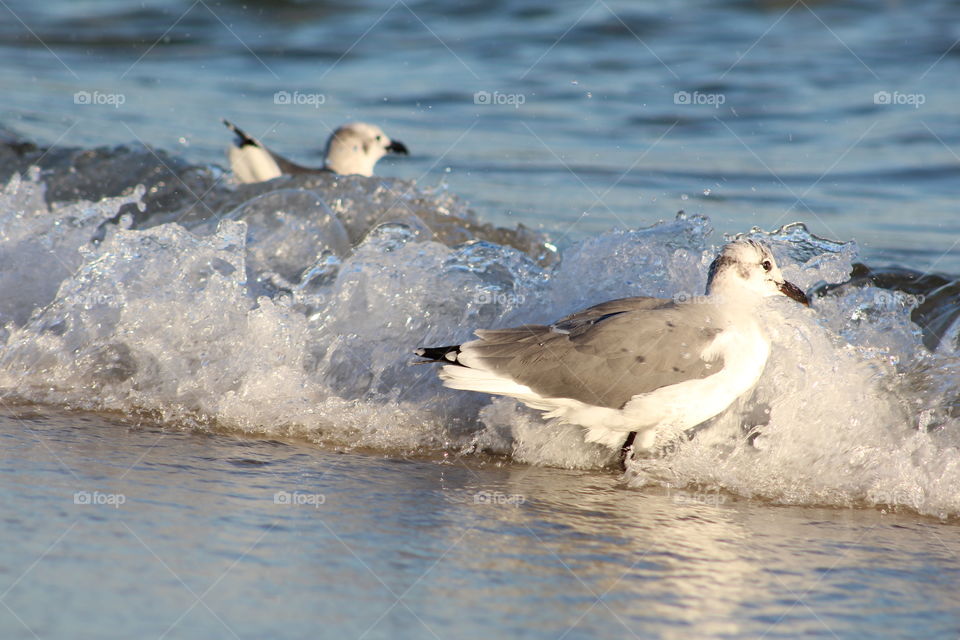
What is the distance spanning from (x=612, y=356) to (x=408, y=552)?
4.15 ft

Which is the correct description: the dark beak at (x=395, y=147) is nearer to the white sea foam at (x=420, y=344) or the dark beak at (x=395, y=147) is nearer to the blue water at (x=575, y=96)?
the blue water at (x=575, y=96)

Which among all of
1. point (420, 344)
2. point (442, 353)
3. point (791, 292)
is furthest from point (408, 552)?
point (791, 292)

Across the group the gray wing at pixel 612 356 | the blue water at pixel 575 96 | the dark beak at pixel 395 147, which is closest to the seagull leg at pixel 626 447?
the gray wing at pixel 612 356

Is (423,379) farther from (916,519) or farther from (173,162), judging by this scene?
(173,162)

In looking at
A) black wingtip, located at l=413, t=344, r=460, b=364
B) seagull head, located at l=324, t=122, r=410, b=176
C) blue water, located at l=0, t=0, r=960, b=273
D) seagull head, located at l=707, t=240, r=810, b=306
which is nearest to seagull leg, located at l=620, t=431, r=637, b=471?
seagull head, located at l=707, t=240, r=810, b=306

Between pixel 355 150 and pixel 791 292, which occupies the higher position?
pixel 355 150

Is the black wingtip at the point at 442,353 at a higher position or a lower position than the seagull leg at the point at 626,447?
higher

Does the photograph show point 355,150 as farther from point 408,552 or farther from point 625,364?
point 408,552

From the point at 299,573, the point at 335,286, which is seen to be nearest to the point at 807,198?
the point at 335,286

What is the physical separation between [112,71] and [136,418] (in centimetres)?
1009

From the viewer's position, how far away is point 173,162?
30.4ft

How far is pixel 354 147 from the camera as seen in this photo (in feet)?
31.1

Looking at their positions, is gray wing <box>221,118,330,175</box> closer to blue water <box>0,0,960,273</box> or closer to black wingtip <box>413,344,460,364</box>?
blue water <box>0,0,960,273</box>

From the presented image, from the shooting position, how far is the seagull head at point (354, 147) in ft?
30.9
